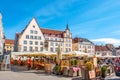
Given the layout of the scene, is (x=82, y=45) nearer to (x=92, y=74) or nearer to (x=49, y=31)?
(x=49, y=31)

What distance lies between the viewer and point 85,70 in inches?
628

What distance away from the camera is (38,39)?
71.1 m

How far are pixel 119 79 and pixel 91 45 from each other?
249 feet

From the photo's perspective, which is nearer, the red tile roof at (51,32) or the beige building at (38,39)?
the beige building at (38,39)

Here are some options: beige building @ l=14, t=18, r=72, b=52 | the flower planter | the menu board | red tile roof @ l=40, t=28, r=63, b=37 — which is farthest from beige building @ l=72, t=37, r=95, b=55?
the menu board

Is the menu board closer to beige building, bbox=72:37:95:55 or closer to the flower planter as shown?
the flower planter

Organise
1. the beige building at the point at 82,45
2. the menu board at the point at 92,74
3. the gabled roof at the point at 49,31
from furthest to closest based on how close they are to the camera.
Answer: the beige building at the point at 82,45 → the gabled roof at the point at 49,31 → the menu board at the point at 92,74

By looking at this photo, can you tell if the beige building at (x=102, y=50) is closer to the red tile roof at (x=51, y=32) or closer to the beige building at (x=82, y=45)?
the beige building at (x=82, y=45)

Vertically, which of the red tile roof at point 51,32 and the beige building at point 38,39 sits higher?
the red tile roof at point 51,32

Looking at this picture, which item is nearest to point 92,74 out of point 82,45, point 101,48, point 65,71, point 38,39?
point 65,71

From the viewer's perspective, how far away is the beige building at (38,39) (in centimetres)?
6719

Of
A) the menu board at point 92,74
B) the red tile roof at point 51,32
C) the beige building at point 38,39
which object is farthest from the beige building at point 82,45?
the menu board at point 92,74

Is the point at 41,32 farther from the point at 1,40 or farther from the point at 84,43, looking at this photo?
the point at 84,43

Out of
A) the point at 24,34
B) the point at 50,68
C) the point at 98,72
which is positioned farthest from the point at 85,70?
the point at 24,34
